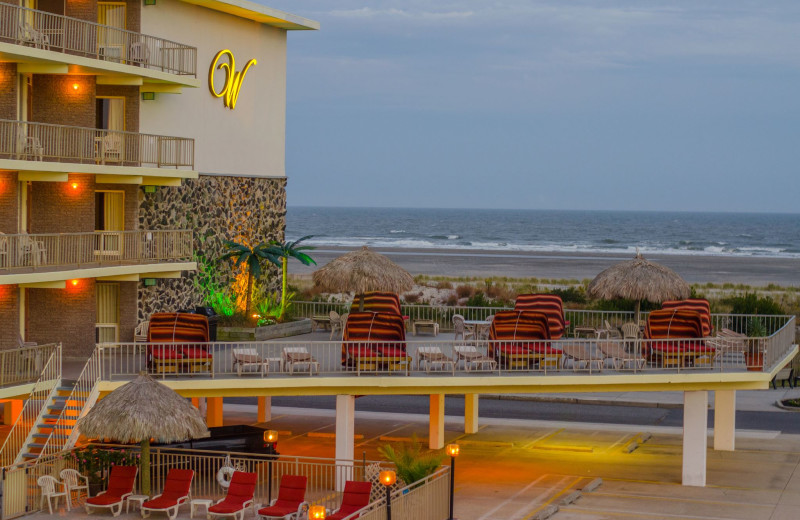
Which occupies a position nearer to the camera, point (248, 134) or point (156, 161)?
point (156, 161)

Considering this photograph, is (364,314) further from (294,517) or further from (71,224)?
(71,224)

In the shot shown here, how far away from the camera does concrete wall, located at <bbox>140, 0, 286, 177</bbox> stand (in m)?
34.5

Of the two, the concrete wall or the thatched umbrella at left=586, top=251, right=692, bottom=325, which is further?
the concrete wall

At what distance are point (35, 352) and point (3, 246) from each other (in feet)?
8.11

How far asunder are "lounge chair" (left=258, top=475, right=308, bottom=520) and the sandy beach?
78428 mm

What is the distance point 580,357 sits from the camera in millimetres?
27516

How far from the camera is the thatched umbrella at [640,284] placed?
104ft

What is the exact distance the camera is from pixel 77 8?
103 ft

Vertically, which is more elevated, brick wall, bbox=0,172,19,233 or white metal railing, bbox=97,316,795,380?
brick wall, bbox=0,172,19,233

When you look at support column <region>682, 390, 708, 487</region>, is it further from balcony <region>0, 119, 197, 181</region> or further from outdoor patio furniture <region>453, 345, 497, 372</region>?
balcony <region>0, 119, 197, 181</region>

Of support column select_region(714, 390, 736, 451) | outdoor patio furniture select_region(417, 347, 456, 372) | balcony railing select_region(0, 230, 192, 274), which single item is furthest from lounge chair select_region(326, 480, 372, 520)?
support column select_region(714, 390, 736, 451)

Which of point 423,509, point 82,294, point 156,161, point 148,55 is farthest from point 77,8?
point 423,509

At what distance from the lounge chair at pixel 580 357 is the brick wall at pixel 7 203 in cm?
1308

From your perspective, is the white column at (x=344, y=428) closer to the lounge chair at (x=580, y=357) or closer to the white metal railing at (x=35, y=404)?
the lounge chair at (x=580, y=357)
